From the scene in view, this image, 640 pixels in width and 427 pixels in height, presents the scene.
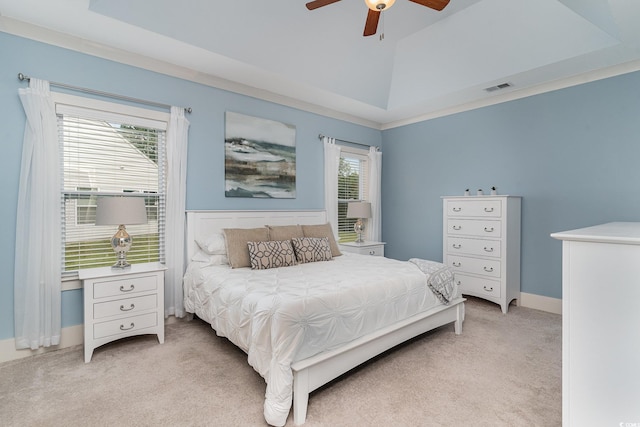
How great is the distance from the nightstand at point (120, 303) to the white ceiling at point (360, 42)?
210 cm

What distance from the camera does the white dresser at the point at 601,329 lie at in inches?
48.6

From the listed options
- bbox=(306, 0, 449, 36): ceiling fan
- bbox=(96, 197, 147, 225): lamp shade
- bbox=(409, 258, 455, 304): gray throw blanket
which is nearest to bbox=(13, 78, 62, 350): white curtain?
bbox=(96, 197, 147, 225): lamp shade

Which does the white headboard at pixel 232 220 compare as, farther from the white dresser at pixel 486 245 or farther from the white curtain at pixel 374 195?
the white dresser at pixel 486 245

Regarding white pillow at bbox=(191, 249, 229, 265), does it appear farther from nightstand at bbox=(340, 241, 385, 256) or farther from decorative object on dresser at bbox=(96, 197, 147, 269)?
nightstand at bbox=(340, 241, 385, 256)

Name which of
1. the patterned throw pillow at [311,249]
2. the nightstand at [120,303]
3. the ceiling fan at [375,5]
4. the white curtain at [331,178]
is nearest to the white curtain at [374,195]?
the white curtain at [331,178]

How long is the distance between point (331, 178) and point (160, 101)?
2457 millimetres

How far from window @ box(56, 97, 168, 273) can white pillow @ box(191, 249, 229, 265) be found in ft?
1.35

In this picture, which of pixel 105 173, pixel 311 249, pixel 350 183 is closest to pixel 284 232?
pixel 311 249

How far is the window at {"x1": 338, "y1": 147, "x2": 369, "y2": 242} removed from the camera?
5020 millimetres

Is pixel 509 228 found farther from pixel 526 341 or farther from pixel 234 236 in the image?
pixel 234 236

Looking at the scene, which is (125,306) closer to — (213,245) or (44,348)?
(44,348)

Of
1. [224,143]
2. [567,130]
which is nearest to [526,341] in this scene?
[567,130]

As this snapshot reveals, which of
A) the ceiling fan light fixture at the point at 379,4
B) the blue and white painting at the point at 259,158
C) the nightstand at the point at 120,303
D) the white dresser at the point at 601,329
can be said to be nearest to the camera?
the white dresser at the point at 601,329

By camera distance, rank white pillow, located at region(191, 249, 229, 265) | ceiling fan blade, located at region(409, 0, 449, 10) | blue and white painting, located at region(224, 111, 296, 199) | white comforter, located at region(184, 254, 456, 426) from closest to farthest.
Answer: white comforter, located at region(184, 254, 456, 426), ceiling fan blade, located at region(409, 0, 449, 10), white pillow, located at region(191, 249, 229, 265), blue and white painting, located at region(224, 111, 296, 199)
